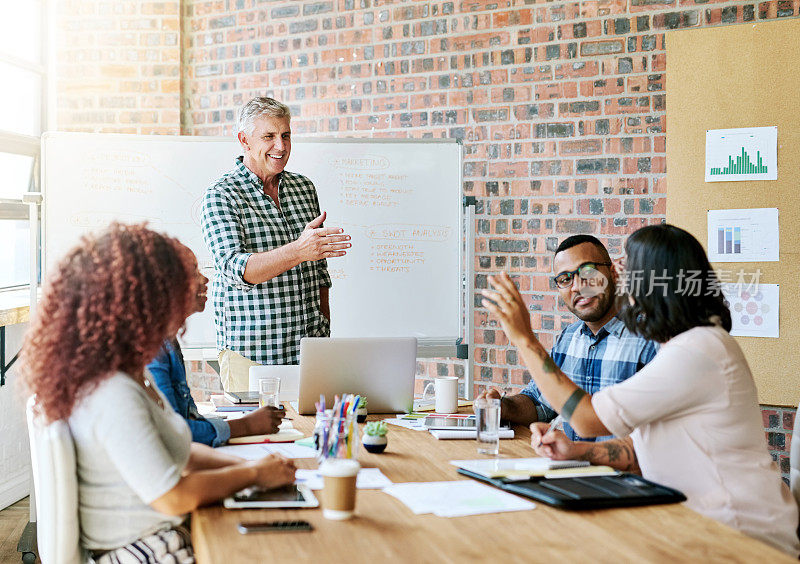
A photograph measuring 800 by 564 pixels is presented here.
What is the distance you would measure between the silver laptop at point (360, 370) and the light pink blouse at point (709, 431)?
79 centimetres

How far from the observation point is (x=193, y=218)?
3.90 metres

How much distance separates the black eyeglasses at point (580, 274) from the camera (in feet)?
7.87

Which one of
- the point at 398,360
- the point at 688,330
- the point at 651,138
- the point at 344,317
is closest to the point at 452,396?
the point at 398,360

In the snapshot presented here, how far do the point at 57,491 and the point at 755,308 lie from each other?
2.90 metres

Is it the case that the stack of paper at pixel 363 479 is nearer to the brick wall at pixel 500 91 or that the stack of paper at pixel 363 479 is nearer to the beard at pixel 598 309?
the beard at pixel 598 309

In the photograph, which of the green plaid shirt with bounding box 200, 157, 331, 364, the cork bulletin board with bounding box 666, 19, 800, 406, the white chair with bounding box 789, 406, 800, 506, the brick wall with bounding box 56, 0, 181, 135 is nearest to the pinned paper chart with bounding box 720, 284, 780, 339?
the cork bulletin board with bounding box 666, 19, 800, 406

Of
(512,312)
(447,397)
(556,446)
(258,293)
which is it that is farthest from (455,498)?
(258,293)

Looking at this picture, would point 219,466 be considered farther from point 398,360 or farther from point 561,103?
point 561,103

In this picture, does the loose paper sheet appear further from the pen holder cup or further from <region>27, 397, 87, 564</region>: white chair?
<region>27, 397, 87, 564</region>: white chair

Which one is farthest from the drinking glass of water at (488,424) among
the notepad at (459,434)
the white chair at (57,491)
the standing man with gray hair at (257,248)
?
the standing man with gray hair at (257,248)

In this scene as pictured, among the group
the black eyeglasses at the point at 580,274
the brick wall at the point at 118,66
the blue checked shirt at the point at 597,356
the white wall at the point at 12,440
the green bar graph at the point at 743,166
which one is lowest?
the white wall at the point at 12,440

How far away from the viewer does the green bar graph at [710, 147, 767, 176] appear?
3395 mm

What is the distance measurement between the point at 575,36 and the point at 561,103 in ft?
1.05

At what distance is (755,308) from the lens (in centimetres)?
341
